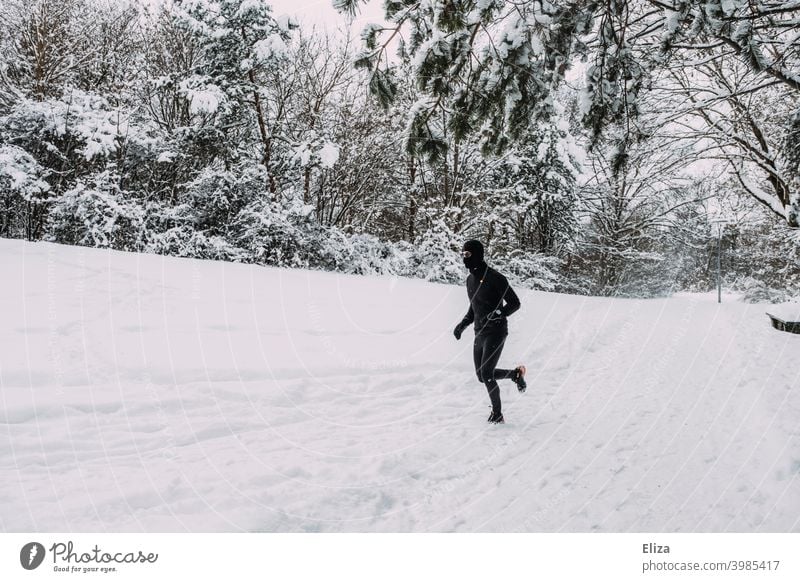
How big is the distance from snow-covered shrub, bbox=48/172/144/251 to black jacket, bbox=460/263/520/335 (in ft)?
30.6

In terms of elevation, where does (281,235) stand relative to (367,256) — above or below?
above

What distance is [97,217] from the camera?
1131 centimetres

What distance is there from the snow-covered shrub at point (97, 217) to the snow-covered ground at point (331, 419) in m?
3.26

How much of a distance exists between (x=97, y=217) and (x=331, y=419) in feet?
29.7

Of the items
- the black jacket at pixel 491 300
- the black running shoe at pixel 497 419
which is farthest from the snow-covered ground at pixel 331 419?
the black jacket at pixel 491 300

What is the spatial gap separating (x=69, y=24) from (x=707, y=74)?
61.5 ft

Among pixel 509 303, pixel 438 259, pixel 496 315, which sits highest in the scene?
pixel 438 259

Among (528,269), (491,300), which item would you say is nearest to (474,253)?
(491,300)

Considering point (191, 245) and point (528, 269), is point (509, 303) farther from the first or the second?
point (528, 269)

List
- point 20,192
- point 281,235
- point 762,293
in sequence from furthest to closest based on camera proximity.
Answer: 1. point 762,293
2. point 281,235
3. point 20,192

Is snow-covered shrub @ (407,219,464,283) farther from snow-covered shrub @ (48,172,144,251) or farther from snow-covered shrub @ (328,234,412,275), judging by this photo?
snow-covered shrub @ (48,172,144,251)

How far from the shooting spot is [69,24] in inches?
653
